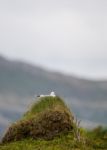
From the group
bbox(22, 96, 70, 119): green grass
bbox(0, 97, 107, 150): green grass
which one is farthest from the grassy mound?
bbox(22, 96, 70, 119): green grass

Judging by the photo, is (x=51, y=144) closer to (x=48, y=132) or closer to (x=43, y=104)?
(x=48, y=132)

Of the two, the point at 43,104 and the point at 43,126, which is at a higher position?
the point at 43,104

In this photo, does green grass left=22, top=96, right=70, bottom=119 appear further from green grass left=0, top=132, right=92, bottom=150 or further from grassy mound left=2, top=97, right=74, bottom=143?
green grass left=0, top=132, right=92, bottom=150

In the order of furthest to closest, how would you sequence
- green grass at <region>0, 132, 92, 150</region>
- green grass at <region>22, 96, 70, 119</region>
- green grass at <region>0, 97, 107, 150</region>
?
green grass at <region>22, 96, 70, 119</region>
green grass at <region>0, 97, 107, 150</region>
green grass at <region>0, 132, 92, 150</region>

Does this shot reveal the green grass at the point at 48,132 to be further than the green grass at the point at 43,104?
No

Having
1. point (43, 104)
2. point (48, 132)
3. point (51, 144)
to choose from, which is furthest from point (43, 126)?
point (43, 104)

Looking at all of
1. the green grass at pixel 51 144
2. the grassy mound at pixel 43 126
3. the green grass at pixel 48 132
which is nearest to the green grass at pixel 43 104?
the green grass at pixel 48 132

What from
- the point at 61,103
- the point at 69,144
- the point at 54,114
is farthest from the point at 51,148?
the point at 61,103

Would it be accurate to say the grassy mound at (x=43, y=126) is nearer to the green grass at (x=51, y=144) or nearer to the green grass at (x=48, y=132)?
the green grass at (x=48, y=132)

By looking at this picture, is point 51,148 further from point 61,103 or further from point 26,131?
point 61,103

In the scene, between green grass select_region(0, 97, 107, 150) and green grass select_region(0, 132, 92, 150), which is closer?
green grass select_region(0, 132, 92, 150)

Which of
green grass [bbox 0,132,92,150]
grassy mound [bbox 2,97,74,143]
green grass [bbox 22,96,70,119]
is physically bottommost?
green grass [bbox 0,132,92,150]

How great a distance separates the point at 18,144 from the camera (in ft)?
184

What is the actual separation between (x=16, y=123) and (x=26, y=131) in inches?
54.6
